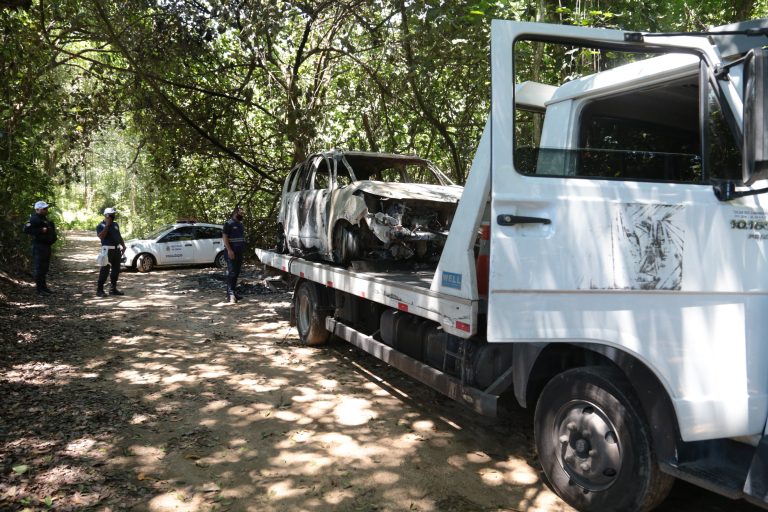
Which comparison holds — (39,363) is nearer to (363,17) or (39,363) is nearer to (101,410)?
(101,410)

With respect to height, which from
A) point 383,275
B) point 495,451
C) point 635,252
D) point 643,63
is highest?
point 643,63

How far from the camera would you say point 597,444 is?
3.13m

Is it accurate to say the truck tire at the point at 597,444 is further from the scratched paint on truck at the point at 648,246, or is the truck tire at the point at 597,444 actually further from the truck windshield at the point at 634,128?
the truck windshield at the point at 634,128

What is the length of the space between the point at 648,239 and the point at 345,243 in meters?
4.18

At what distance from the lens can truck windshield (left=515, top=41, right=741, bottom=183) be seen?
9.73ft

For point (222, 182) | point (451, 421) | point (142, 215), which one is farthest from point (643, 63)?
point (142, 215)

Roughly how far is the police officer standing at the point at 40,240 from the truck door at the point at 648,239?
11.2 metres

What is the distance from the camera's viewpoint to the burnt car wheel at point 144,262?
16.8 meters

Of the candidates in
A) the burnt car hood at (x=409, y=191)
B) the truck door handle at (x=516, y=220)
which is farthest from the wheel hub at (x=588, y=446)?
the burnt car hood at (x=409, y=191)

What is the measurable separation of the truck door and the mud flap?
166mm

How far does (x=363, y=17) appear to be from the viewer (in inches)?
446

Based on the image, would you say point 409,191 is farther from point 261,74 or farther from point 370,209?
point 261,74

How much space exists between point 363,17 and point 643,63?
356 inches

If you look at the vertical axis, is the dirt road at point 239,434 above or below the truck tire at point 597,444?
below
